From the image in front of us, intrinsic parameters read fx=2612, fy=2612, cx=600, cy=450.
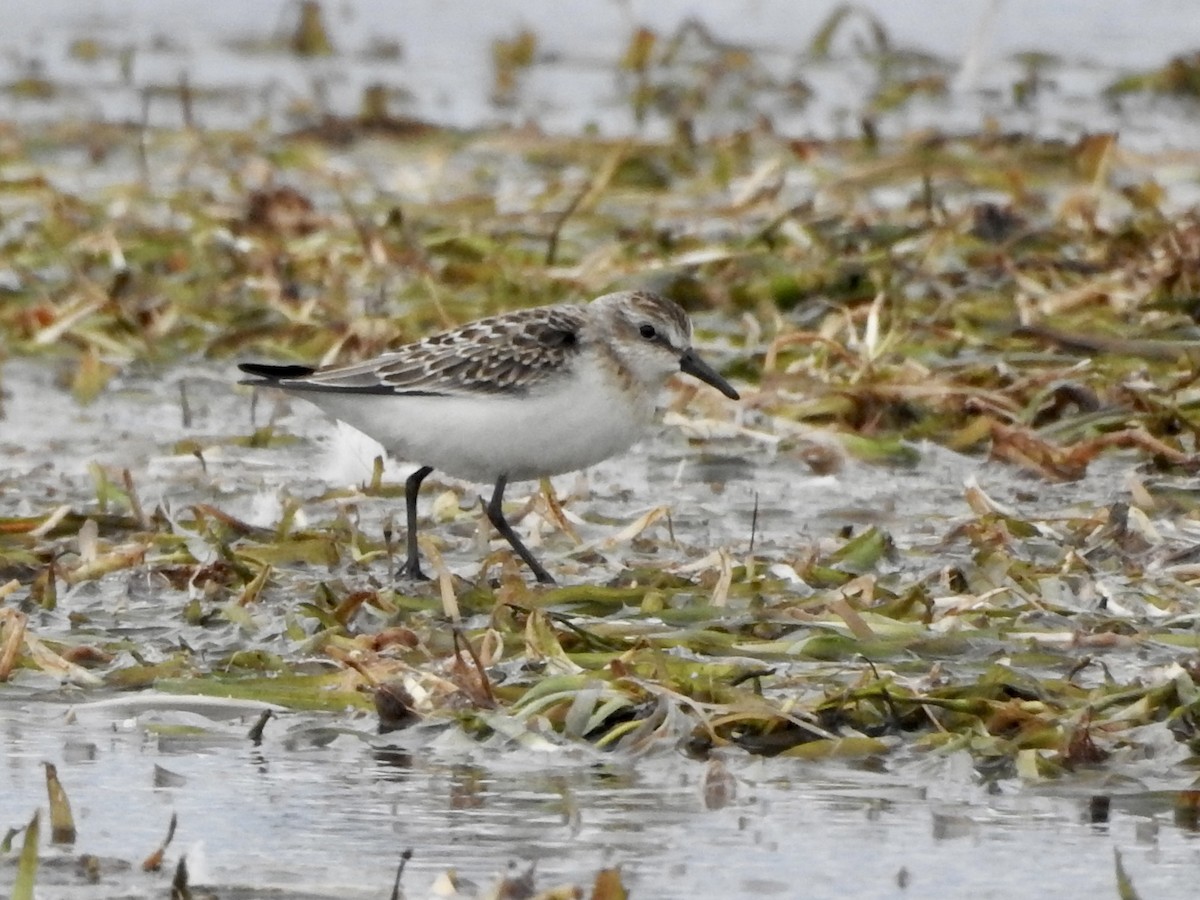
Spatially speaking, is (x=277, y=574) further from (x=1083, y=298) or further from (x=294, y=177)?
(x=294, y=177)

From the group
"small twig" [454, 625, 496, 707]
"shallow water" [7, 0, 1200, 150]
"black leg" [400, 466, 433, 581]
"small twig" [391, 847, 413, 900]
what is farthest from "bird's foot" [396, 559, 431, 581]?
"shallow water" [7, 0, 1200, 150]

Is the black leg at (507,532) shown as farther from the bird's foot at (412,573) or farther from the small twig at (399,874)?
the small twig at (399,874)

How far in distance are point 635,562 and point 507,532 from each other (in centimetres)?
36

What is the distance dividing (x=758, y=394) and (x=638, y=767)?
3.54 meters

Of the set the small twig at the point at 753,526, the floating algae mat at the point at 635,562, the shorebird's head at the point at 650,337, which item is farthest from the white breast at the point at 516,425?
the small twig at the point at 753,526

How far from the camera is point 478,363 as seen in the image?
23.7 feet

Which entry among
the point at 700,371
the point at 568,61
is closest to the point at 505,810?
the point at 700,371

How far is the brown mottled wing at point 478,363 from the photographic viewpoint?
23.5 feet

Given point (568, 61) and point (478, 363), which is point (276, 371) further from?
point (568, 61)

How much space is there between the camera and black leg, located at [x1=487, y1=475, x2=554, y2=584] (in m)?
6.95

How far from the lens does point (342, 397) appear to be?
23.9 feet

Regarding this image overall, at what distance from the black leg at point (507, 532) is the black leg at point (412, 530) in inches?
8.4

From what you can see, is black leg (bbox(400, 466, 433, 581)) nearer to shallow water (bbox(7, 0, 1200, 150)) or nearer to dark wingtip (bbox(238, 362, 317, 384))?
dark wingtip (bbox(238, 362, 317, 384))

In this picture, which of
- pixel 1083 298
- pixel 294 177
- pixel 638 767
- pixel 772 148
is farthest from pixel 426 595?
pixel 772 148
